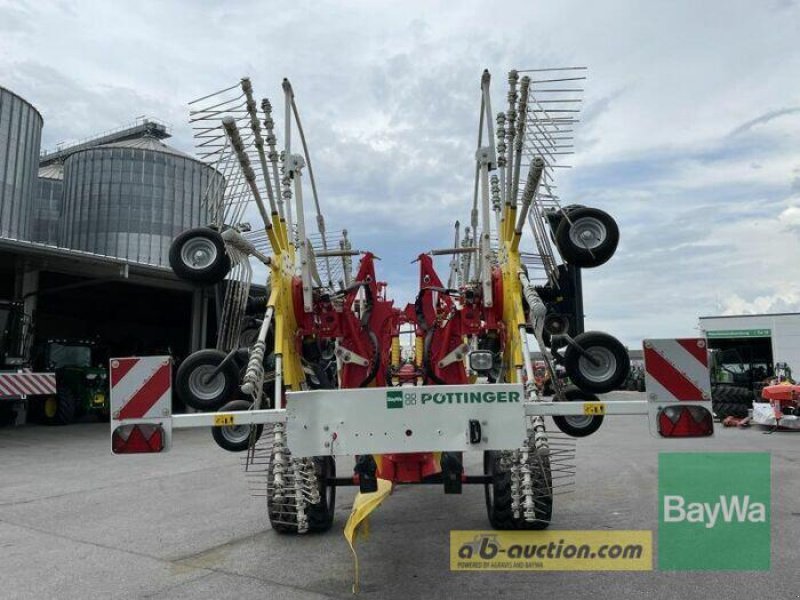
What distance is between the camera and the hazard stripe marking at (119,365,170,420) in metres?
3.80

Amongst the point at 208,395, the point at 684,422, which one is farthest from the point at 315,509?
the point at 684,422

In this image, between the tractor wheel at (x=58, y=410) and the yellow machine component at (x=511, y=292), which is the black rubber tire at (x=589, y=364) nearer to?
the yellow machine component at (x=511, y=292)

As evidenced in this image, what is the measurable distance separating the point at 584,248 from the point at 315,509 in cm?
297

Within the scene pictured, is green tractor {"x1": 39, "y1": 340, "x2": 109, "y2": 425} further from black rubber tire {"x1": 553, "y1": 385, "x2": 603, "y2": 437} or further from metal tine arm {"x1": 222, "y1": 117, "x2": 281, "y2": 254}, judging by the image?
black rubber tire {"x1": 553, "y1": 385, "x2": 603, "y2": 437}

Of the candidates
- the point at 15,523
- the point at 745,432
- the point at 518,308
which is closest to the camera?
the point at 518,308

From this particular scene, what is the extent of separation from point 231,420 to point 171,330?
32248mm

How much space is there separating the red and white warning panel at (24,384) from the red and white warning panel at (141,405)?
11.8 meters

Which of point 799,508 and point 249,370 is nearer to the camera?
point 249,370

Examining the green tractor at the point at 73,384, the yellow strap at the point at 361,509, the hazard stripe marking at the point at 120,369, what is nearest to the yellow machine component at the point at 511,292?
the yellow strap at the point at 361,509

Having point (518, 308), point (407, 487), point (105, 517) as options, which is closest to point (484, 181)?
point (518, 308)

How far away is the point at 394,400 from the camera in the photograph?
140 inches

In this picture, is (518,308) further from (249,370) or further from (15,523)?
(15,523)

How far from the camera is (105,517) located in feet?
20.7

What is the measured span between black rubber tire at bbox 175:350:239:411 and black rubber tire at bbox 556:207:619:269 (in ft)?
8.62
